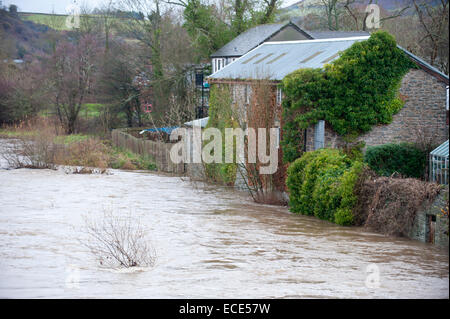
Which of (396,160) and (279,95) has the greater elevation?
(279,95)

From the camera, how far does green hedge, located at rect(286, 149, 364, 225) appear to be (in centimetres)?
1795

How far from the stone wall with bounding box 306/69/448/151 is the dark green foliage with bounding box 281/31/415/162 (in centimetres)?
34

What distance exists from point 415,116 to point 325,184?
617 centimetres

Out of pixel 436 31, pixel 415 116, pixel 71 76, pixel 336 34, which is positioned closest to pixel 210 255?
pixel 415 116

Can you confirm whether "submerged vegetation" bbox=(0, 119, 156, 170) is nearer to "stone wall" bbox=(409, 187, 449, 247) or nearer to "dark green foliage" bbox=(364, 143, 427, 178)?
"dark green foliage" bbox=(364, 143, 427, 178)

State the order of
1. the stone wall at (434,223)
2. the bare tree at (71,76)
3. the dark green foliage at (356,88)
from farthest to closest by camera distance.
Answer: the bare tree at (71,76)
the dark green foliage at (356,88)
the stone wall at (434,223)

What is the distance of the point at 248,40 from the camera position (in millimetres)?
41938

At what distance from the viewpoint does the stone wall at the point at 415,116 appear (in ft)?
72.6

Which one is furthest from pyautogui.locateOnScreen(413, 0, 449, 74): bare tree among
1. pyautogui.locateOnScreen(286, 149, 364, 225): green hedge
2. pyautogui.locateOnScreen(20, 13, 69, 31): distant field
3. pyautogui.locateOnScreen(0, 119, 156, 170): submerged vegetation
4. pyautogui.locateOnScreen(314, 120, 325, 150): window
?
pyautogui.locateOnScreen(20, 13, 69, 31): distant field

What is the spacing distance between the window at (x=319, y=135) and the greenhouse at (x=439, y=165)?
15.9 ft

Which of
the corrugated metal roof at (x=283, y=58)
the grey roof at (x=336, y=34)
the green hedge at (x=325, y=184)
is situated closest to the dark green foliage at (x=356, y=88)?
the corrugated metal roof at (x=283, y=58)

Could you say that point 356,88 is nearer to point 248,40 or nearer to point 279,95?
point 279,95

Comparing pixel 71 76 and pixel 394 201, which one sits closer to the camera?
pixel 394 201

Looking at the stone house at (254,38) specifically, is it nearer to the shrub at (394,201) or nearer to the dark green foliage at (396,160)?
the dark green foliage at (396,160)
